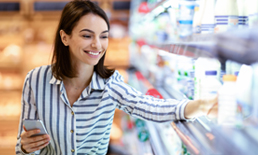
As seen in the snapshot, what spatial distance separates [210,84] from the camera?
116cm

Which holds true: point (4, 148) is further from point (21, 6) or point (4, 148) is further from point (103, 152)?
point (103, 152)

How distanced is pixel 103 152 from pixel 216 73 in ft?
2.81

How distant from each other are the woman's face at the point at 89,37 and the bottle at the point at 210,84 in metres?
0.54

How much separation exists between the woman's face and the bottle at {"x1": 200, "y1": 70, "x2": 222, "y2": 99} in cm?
54

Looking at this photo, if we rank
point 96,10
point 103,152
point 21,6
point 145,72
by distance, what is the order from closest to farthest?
point 96,10
point 103,152
point 145,72
point 21,6

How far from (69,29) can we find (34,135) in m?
0.54

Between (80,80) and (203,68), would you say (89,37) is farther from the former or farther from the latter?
(203,68)

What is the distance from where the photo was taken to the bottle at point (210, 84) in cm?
115

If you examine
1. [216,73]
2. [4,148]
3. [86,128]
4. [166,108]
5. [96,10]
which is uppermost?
[96,10]

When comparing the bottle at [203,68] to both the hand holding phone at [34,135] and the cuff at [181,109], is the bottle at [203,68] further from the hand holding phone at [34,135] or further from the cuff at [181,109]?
the hand holding phone at [34,135]

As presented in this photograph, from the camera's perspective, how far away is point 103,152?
5.64ft

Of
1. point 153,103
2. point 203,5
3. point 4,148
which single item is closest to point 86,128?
point 153,103

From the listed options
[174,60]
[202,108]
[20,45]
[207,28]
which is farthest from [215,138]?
[20,45]

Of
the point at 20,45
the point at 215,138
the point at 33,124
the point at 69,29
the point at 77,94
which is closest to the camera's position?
the point at 215,138
